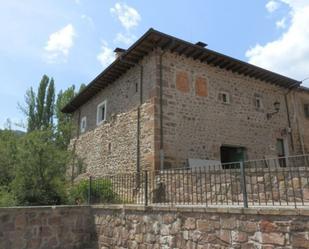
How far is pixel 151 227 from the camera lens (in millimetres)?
6109

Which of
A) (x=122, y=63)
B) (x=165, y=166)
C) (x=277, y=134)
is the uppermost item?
(x=122, y=63)

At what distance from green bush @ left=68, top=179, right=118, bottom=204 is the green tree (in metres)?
0.45

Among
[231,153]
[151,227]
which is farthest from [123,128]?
[151,227]

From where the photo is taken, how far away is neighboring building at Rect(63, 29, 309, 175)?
10273 millimetres

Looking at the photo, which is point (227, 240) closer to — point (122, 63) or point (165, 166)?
point (165, 166)

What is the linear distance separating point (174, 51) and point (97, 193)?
5.72m

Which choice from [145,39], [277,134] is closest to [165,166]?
[145,39]

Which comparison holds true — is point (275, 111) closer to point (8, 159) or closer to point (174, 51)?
point (174, 51)

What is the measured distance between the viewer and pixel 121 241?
695 cm

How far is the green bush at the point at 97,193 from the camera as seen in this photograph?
327 inches

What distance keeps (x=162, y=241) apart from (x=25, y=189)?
204 inches

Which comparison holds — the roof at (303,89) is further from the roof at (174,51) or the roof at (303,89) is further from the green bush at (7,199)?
the green bush at (7,199)

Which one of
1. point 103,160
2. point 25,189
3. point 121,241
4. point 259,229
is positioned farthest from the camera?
point 103,160

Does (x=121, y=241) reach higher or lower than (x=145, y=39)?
lower
